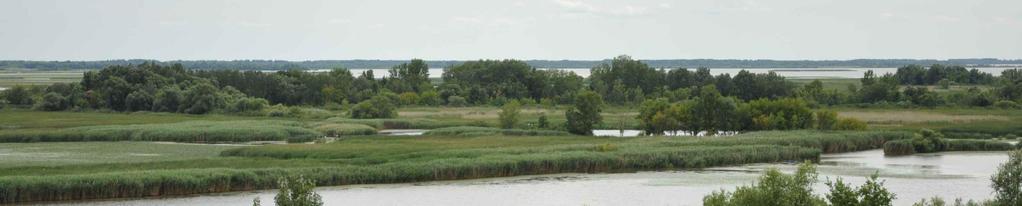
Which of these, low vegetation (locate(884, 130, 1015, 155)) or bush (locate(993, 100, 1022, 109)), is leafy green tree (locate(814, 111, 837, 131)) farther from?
bush (locate(993, 100, 1022, 109))

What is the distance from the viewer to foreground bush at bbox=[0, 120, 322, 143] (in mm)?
78125

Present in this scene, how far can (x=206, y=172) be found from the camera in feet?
170

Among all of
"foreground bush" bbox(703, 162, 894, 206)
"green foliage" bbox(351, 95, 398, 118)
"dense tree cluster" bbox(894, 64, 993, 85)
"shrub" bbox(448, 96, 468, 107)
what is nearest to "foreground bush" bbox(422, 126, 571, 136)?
"green foliage" bbox(351, 95, 398, 118)

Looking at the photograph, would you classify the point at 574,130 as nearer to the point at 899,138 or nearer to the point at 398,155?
the point at 899,138

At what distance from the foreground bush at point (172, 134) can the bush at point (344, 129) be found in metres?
1.69

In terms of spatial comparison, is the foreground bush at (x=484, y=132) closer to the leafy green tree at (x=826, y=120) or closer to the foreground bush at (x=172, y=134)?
the foreground bush at (x=172, y=134)

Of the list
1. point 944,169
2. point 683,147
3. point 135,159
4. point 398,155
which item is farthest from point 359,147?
point 944,169

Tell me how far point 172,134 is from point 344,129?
12.3 meters

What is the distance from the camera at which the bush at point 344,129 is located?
85812 mm

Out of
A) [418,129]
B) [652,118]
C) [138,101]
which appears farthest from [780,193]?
[138,101]

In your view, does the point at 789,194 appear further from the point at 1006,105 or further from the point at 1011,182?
the point at 1006,105

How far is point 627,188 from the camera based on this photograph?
53312 millimetres

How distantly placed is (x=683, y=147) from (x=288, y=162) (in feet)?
66.8

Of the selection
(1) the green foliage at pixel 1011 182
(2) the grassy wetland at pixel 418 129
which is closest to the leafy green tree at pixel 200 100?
(2) the grassy wetland at pixel 418 129
